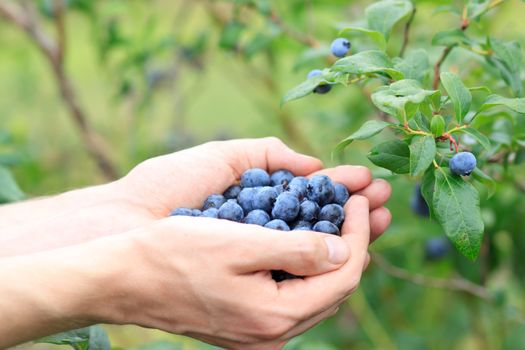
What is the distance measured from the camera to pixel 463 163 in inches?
38.5

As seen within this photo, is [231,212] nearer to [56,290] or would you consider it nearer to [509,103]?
[56,290]

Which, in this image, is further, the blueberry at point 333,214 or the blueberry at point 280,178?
the blueberry at point 280,178

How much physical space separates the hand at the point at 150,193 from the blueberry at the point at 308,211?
14cm

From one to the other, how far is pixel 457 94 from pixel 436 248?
1.21m

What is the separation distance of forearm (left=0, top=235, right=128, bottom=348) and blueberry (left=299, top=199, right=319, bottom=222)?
0.30 metres

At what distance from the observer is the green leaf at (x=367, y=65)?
102cm

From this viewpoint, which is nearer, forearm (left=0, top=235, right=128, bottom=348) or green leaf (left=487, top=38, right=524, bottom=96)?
forearm (left=0, top=235, right=128, bottom=348)

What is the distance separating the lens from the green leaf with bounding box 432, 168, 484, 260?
3.26 feet

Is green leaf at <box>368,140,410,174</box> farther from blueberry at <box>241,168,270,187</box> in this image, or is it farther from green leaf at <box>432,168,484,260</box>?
blueberry at <box>241,168,270,187</box>

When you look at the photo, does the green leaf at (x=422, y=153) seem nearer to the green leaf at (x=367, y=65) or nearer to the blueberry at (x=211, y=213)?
the green leaf at (x=367, y=65)

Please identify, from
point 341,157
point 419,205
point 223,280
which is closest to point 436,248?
point 341,157

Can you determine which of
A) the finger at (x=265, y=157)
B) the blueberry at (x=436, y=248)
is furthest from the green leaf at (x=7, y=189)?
the blueberry at (x=436, y=248)

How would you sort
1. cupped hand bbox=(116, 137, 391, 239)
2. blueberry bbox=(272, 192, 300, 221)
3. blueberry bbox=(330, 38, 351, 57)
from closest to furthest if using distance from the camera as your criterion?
1. blueberry bbox=(272, 192, 300, 221)
2. blueberry bbox=(330, 38, 351, 57)
3. cupped hand bbox=(116, 137, 391, 239)

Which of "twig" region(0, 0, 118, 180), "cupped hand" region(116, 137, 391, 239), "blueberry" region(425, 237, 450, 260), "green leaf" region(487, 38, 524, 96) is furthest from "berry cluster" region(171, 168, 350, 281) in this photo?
"twig" region(0, 0, 118, 180)
